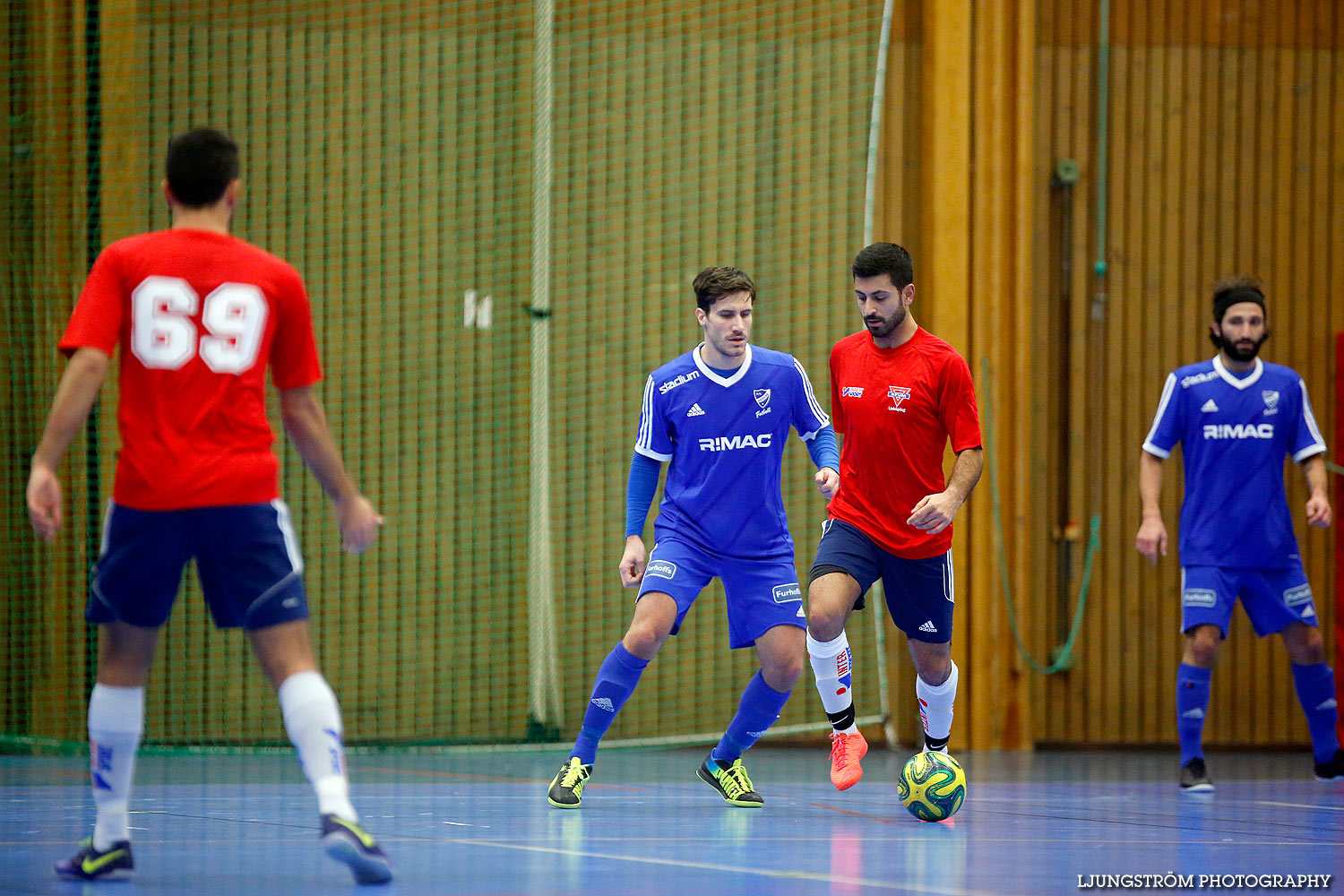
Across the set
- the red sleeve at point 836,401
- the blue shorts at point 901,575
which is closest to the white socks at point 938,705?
the blue shorts at point 901,575

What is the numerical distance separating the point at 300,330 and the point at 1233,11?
8.06 metres

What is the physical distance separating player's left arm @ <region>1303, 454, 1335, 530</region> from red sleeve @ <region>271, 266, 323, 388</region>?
4820 millimetres

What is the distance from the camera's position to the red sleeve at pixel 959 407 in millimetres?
5812

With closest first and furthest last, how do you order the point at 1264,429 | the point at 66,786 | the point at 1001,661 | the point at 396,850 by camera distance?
1. the point at 396,850
2. the point at 66,786
3. the point at 1264,429
4. the point at 1001,661

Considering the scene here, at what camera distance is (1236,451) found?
7.35 m

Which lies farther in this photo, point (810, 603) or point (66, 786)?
point (66, 786)

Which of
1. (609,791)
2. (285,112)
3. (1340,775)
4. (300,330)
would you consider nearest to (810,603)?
(609,791)

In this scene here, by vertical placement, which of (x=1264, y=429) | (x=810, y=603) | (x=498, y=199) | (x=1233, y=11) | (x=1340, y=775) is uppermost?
(x=1233, y=11)

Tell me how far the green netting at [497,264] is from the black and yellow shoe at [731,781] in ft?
11.7

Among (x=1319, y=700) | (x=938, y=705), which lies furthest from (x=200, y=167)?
(x=1319, y=700)

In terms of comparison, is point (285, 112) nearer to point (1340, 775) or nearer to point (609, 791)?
point (609, 791)

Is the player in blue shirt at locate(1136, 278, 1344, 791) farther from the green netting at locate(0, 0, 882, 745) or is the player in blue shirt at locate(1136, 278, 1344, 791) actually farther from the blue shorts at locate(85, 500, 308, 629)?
the blue shorts at locate(85, 500, 308, 629)

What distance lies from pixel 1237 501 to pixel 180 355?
526 cm

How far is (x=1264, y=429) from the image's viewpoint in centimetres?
735
